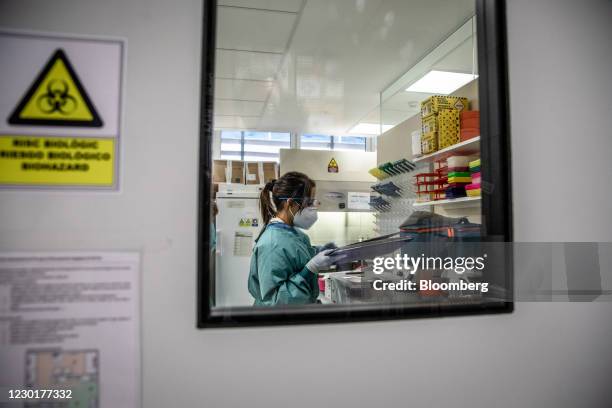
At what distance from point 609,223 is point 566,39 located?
0.56m

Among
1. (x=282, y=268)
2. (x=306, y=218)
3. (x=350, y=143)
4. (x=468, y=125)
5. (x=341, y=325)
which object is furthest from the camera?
(x=350, y=143)

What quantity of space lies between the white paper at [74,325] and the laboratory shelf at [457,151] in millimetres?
1791

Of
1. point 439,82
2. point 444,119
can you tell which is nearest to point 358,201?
point 444,119

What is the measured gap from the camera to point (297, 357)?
0.85 m

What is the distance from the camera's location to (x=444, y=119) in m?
2.16

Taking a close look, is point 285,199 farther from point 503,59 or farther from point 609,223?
point 609,223

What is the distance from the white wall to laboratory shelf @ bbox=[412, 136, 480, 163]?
2.88ft

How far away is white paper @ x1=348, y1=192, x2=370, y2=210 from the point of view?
1.90m

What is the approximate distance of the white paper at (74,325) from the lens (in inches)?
29.9

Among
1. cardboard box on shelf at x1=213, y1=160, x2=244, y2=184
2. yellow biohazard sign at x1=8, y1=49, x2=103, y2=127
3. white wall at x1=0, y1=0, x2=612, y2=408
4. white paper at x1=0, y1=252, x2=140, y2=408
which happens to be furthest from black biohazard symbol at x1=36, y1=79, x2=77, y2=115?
cardboard box on shelf at x1=213, y1=160, x2=244, y2=184

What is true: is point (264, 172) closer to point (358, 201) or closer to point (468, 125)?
point (358, 201)

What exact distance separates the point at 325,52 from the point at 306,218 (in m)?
1.70

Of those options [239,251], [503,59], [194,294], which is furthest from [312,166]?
[194,294]

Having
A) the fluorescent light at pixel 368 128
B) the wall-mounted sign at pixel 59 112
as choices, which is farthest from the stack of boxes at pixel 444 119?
the wall-mounted sign at pixel 59 112
